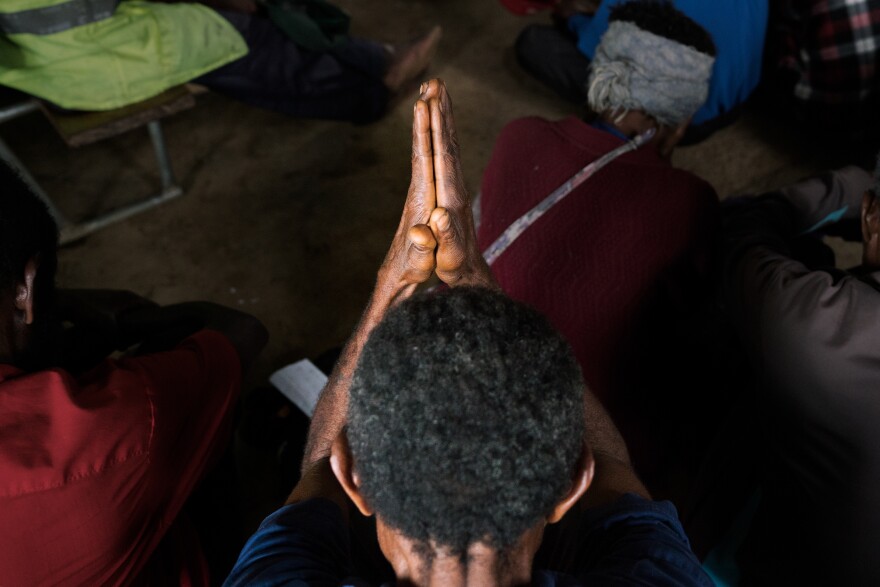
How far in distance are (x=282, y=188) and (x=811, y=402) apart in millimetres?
2043

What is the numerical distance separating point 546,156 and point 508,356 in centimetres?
96

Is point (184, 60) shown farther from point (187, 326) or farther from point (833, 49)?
point (833, 49)

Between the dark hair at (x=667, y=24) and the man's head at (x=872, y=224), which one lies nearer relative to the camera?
the man's head at (x=872, y=224)

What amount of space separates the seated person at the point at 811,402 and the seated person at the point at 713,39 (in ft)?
2.65

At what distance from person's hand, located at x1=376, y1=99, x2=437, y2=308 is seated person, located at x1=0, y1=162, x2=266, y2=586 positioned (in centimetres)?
46

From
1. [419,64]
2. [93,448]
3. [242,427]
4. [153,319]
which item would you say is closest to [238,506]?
[242,427]

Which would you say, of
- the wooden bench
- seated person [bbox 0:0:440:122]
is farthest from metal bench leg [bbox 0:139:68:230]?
seated person [bbox 0:0:440:122]

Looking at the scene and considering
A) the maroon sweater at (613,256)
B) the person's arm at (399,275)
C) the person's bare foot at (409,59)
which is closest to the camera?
the person's arm at (399,275)

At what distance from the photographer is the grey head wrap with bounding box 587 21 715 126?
5.72 feet

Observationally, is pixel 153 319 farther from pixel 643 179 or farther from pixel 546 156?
pixel 643 179

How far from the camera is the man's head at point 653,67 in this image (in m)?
1.75

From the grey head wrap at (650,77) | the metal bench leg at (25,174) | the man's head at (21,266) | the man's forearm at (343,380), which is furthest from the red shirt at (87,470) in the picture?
the grey head wrap at (650,77)

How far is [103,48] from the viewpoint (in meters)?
1.98

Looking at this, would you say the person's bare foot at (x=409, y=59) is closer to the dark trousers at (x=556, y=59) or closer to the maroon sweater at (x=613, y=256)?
the dark trousers at (x=556, y=59)
